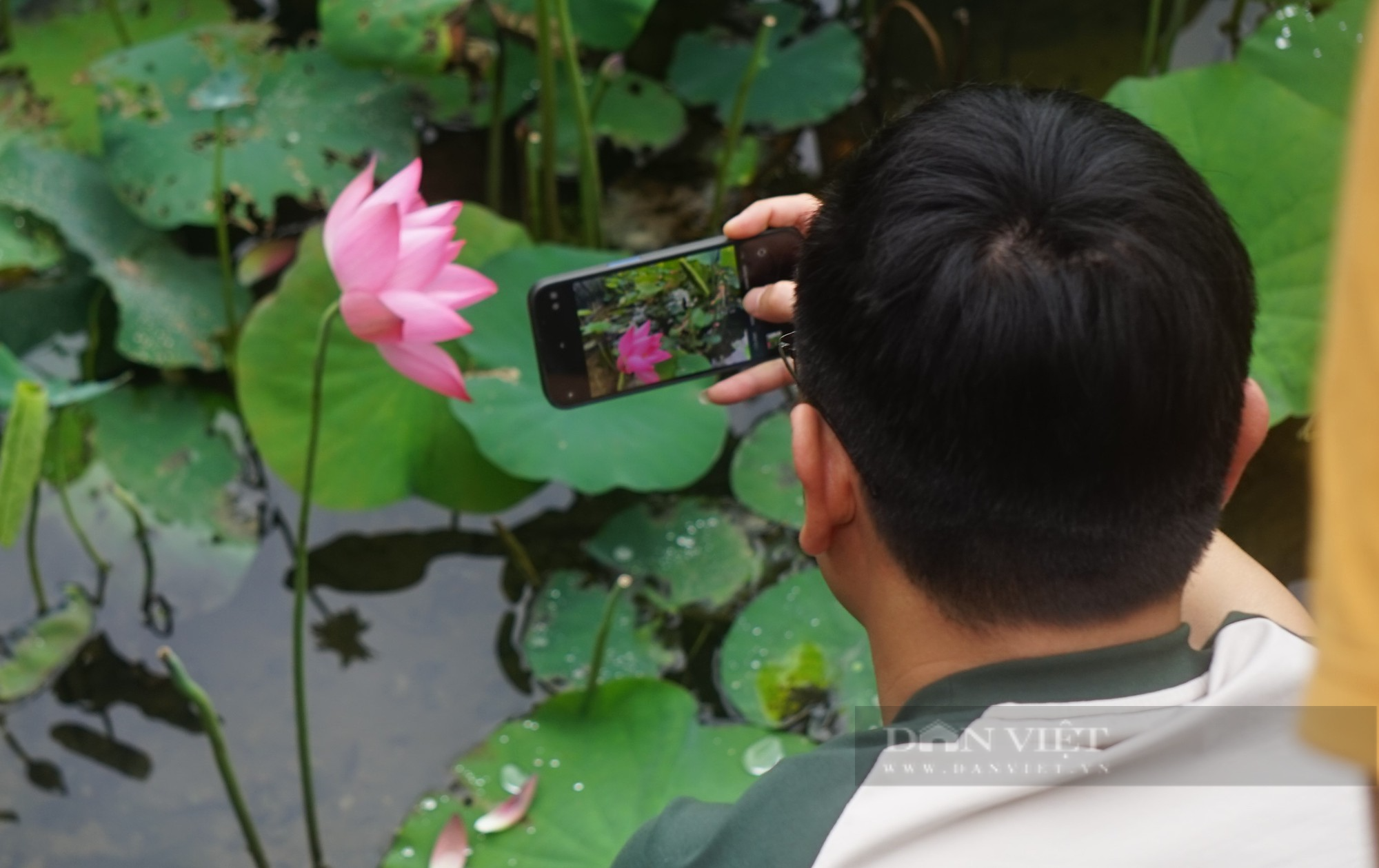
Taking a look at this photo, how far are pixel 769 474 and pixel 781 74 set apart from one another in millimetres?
690

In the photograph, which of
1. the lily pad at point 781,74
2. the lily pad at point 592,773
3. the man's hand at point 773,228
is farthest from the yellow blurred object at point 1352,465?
the lily pad at point 781,74

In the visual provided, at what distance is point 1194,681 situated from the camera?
1.70 feet

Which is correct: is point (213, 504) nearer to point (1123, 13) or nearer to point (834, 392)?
point (834, 392)

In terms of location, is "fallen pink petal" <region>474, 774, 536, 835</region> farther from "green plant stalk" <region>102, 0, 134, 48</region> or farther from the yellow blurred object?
"green plant stalk" <region>102, 0, 134, 48</region>

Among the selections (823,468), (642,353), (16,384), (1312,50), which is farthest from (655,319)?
(1312,50)

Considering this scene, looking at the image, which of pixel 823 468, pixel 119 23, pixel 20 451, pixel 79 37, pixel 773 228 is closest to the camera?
pixel 823 468

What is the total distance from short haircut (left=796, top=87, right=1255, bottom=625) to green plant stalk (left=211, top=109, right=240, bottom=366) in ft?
3.72

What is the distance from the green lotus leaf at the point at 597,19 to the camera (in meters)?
1.68

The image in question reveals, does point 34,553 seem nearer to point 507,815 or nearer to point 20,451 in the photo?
point 20,451

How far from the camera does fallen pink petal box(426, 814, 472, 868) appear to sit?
46.1 inches

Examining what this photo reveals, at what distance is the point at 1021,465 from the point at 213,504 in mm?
1261

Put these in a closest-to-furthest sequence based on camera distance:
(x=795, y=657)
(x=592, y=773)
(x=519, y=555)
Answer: (x=592, y=773) < (x=795, y=657) < (x=519, y=555)

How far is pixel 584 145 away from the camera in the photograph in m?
1.59

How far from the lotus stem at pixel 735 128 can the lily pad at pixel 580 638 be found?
0.57m
